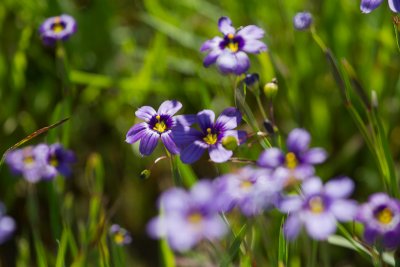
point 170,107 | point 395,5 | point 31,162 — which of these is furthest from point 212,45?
point 31,162

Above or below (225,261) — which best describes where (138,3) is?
below

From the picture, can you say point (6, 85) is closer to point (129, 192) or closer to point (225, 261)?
point (129, 192)

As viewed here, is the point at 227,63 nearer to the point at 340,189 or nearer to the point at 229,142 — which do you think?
the point at 229,142

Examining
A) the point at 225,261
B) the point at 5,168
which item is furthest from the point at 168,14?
the point at 225,261

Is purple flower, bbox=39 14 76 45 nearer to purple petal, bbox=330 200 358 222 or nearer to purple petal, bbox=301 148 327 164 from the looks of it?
purple petal, bbox=301 148 327 164

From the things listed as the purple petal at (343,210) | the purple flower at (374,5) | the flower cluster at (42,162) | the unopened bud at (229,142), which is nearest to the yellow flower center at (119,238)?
the flower cluster at (42,162)

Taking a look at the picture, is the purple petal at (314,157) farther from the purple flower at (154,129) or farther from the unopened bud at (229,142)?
the purple flower at (154,129)
